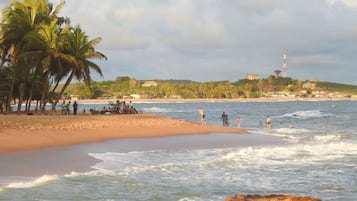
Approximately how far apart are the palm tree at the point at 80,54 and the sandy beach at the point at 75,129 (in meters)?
4.52

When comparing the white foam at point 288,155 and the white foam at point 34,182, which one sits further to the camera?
the white foam at point 288,155

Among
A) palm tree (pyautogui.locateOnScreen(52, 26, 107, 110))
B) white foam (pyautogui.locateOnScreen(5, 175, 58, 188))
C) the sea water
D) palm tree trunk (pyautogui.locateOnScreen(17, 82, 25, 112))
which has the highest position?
palm tree (pyautogui.locateOnScreen(52, 26, 107, 110))

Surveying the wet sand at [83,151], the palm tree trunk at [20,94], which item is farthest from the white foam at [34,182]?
the palm tree trunk at [20,94]

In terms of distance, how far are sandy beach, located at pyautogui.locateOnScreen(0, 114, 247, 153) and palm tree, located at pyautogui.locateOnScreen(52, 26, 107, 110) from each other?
4.52 metres

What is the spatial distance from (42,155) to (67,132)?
6.90 metres

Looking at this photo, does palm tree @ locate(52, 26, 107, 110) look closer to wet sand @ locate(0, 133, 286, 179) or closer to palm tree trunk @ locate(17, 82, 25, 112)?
palm tree trunk @ locate(17, 82, 25, 112)

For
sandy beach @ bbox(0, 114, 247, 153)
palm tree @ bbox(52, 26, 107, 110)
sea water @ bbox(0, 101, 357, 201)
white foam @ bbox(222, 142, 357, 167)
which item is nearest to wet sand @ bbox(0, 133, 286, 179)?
sea water @ bbox(0, 101, 357, 201)

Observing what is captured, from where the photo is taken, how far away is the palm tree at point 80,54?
32.9 metres

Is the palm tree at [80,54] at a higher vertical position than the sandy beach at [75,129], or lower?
higher

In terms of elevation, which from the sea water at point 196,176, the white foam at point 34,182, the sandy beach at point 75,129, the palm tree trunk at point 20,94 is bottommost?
the sea water at point 196,176

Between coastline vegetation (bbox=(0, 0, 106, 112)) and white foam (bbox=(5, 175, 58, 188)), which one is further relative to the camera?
coastline vegetation (bbox=(0, 0, 106, 112))

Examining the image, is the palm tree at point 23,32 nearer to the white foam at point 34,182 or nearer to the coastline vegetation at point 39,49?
the coastline vegetation at point 39,49

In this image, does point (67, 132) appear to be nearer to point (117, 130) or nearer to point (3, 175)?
point (117, 130)

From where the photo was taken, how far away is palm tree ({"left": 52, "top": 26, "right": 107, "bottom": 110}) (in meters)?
32.9
